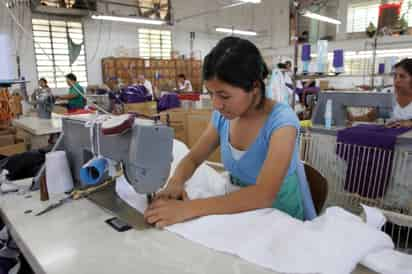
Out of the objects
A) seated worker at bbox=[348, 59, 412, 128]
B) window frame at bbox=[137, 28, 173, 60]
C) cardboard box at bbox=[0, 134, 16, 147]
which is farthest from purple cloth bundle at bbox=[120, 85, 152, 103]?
window frame at bbox=[137, 28, 173, 60]

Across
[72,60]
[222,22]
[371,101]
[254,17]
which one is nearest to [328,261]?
[371,101]

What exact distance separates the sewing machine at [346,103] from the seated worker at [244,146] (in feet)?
3.76

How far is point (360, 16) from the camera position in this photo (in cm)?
1137

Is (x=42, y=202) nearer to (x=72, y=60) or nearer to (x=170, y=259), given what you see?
(x=170, y=259)

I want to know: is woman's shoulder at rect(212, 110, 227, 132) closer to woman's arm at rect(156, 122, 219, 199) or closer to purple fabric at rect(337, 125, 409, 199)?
woman's arm at rect(156, 122, 219, 199)

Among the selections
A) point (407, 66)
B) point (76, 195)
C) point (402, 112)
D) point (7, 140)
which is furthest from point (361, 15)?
point (76, 195)

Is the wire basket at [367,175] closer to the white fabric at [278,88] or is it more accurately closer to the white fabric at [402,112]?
the white fabric at [402,112]

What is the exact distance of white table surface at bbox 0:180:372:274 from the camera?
764mm

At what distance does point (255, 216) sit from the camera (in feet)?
3.08

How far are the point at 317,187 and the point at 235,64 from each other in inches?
26.0

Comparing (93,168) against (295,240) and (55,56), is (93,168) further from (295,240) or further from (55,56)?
(55,56)

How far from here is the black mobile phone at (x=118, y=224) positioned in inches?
38.2

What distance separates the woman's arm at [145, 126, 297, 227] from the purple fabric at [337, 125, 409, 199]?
2.60ft

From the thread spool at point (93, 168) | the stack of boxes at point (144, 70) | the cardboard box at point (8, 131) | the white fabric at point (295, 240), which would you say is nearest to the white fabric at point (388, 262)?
the white fabric at point (295, 240)
